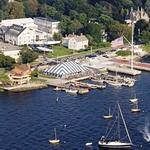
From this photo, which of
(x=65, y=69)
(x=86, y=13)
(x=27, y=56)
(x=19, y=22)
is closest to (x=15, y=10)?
(x=19, y=22)

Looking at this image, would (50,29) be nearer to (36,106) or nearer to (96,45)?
(96,45)

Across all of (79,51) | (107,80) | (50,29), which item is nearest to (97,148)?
(107,80)

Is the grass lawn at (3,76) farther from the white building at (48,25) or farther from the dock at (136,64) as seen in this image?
the white building at (48,25)

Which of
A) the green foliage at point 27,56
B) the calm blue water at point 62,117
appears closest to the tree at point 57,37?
the green foliage at point 27,56

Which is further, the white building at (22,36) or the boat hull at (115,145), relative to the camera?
the white building at (22,36)

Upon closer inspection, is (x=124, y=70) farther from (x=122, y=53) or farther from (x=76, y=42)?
(x=76, y=42)
